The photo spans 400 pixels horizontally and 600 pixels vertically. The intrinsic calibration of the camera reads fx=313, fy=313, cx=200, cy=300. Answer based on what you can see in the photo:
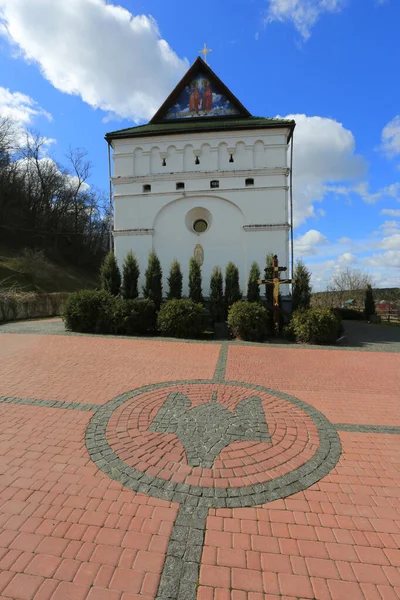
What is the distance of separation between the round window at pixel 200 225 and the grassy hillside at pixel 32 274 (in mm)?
21179

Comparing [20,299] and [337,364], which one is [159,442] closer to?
[337,364]

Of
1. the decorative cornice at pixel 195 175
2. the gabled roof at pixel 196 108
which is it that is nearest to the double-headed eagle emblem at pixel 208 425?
the decorative cornice at pixel 195 175

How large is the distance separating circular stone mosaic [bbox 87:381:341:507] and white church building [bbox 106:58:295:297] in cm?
1197

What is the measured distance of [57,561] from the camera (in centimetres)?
224

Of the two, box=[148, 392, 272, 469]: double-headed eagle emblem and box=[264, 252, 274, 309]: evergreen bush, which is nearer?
box=[148, 392, 272, 469]: double-headed eagle emblem

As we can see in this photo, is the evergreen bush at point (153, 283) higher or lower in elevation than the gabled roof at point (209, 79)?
lower

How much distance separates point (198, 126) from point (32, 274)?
26.6 metres

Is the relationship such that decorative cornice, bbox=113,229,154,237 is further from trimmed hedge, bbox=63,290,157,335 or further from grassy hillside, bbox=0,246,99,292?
grassy hillside, bbox=0,246,99,292

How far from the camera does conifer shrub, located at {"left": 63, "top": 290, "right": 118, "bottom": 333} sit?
12453 mm

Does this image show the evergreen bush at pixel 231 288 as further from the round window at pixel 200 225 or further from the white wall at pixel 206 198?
the round window at pixel 200 225

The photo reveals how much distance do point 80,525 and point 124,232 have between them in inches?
648

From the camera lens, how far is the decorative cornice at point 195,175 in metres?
16.5

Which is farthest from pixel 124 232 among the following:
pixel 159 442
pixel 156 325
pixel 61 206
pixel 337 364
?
pixel 61 206

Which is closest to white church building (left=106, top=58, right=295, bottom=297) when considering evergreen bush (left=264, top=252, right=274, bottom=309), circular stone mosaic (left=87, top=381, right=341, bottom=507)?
evergreen bush (left=264, top=252, right=274, bottom=309)
